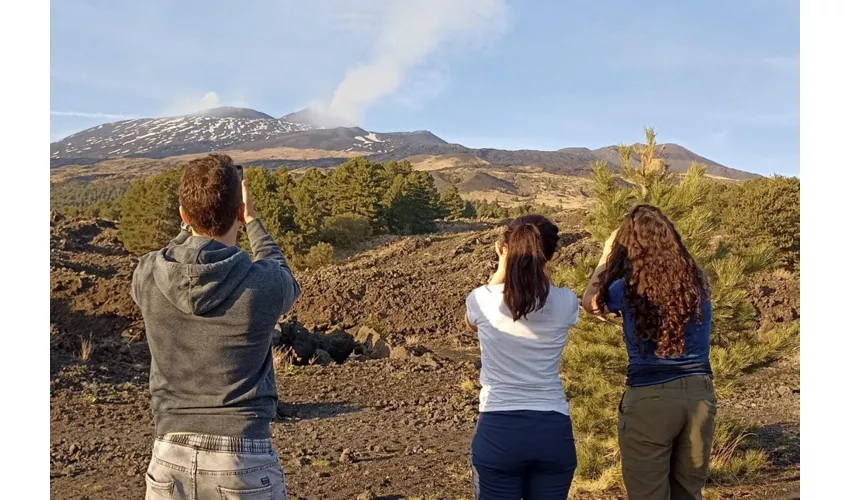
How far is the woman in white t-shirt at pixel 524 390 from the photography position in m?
2.21

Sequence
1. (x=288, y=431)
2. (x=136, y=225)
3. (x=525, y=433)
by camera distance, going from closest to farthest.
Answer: (x=525, y=433) → (x=288, y=431) → (x=136, y=225)

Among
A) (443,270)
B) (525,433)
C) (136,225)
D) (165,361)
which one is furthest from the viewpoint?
(136,225)

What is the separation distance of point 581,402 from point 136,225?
2493 centimetres

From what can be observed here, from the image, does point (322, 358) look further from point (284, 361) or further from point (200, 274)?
point (200, 274)

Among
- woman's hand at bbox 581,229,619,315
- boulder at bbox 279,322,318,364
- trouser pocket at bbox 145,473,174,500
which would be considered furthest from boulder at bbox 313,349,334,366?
trouser pocket at bbox 145,473,174,500

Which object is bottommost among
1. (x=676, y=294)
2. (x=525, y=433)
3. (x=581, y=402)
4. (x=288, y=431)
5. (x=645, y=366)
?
(x=288, y=431)

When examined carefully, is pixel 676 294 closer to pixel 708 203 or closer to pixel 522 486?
pixel 522 486

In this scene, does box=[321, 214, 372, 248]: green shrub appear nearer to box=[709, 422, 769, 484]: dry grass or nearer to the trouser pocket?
box=[709, 422, 769, 484]: dry grass

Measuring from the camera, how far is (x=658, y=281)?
2.44m

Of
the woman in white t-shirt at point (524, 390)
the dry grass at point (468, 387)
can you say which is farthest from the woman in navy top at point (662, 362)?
the dry grass at point (468, 387)

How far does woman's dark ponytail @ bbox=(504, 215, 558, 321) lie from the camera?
2.23m

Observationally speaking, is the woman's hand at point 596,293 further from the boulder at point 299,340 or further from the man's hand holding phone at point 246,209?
the boulder at point 299,340

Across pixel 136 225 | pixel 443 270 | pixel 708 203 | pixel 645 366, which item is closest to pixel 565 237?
pixel 443 270

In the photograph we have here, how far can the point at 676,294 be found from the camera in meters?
2.42
